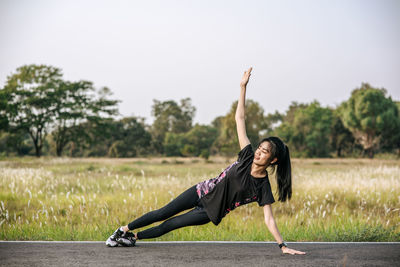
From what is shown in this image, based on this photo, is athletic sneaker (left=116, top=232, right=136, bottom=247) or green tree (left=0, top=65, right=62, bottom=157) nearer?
athletic sneaker (left=116, top=232, right=136, bottom=247)

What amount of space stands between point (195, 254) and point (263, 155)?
50.1 inches

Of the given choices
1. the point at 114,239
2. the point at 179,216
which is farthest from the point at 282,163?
the point at 114,239

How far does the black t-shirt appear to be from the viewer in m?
4.18

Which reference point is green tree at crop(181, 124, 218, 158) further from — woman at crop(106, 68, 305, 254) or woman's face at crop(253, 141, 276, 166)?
woman's face at crop(253, 141, 276, 166)

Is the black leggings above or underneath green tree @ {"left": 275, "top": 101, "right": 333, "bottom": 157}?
underneath

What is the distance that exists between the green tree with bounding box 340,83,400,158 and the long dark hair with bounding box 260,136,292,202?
43.3m

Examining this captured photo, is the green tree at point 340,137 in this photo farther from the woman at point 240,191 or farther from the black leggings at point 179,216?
the black leggings at point 179,216

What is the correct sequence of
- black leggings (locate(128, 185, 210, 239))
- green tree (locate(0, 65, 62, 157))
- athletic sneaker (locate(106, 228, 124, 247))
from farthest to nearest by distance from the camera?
1. green tree (locate(0, 65, 62, 157))
2. athletic sneaker (locate(106, 228, 124, 247))
3. black leggings (locate(128, 185, 210, 239))

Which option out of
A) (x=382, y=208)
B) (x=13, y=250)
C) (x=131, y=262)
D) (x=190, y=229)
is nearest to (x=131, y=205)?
(x=190, y=229)

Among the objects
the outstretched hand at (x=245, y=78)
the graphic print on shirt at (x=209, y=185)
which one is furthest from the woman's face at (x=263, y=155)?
the outstretched hand at (x=245, y=78)

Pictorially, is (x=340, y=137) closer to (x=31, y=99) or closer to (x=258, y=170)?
(x=31, y=99)

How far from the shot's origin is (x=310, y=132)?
156 feet

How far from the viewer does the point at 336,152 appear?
5041 centimetres

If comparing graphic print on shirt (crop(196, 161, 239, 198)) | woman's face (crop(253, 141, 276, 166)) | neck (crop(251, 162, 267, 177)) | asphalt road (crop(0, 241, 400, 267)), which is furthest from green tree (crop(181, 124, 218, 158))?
woman's face (crop(253, 141, 276, 166))
